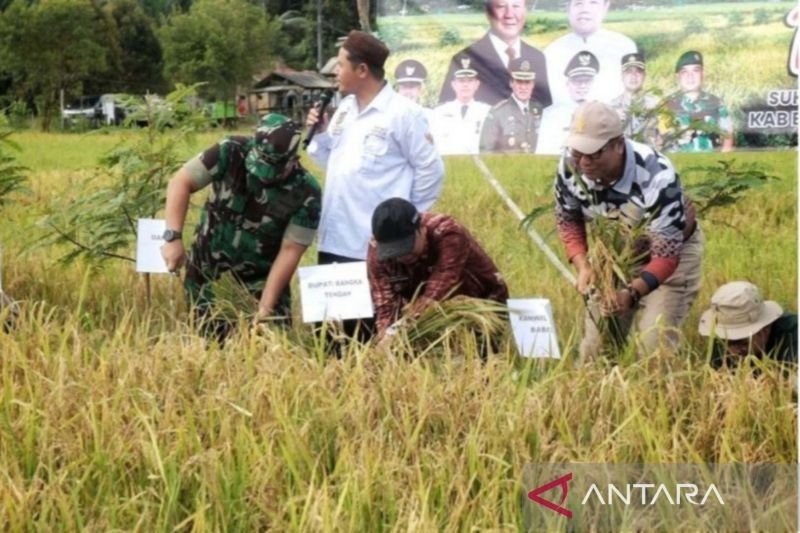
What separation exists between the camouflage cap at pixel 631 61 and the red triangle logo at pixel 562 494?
2.28 meters

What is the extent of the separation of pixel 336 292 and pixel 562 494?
140 centimetres

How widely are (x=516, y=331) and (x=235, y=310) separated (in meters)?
1.03

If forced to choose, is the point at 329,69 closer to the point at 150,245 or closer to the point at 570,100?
the point at 570,100

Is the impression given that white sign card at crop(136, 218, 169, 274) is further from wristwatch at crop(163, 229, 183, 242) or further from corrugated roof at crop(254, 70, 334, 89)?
corrugated roof at crop(254, 70, 334, 89)

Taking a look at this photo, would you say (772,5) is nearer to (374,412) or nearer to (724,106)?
(724,106)

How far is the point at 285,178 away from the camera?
14.2 feet

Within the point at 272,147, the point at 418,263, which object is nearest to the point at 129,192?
the point at 272,147

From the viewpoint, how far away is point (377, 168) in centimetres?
468

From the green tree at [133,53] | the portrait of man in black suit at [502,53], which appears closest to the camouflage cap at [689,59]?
the portrait of man in black suit at [502,53]

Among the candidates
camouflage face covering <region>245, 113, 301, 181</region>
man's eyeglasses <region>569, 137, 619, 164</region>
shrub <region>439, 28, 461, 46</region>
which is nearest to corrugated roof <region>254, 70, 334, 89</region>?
shrub <region>439, 28, 461, 46</region>

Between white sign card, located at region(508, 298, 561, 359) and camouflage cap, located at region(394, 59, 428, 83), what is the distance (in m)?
1.59

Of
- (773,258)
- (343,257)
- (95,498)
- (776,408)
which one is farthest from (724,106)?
(95,498)

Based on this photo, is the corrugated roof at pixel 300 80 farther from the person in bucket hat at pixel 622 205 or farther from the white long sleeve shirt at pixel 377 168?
the person in bucket hat at pixel 622 205

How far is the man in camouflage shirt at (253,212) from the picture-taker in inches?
167
